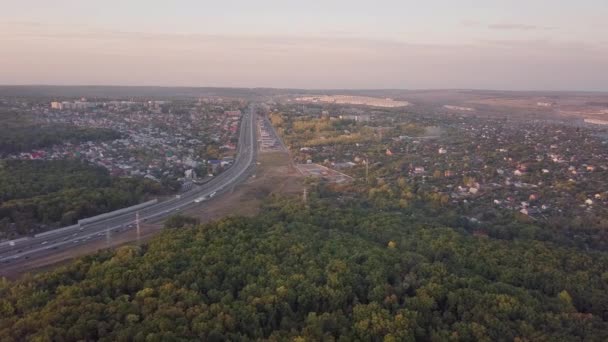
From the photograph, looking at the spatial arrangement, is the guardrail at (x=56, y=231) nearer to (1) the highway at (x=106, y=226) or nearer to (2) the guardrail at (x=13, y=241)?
(1) the highway at (x=106, y=226)

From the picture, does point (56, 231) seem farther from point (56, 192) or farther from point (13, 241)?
point (56, 192)

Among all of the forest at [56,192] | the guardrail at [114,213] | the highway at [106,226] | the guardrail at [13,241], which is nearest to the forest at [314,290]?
the highway at [106,226]

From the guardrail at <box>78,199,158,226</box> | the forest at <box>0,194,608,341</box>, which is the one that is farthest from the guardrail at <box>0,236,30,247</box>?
the forest at <box>0,194,608,341</box>

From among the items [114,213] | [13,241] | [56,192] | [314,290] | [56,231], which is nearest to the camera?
[314,290]

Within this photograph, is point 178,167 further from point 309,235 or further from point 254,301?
point 254,301

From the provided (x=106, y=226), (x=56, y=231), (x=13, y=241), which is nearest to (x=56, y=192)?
(x=56, y=231)
